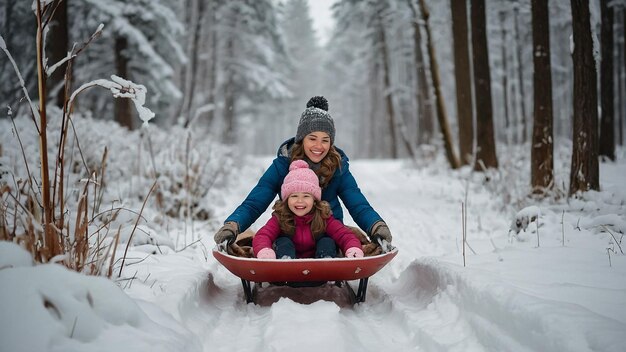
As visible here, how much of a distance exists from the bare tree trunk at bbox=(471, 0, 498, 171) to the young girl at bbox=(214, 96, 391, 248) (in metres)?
6.11

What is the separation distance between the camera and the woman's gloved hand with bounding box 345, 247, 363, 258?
262 cm

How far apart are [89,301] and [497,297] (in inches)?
69.5

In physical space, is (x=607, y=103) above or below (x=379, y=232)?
above

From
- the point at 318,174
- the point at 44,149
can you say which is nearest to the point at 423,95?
the point at 318,174

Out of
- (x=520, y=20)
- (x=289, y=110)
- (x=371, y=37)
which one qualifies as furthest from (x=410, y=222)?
(x=289, y=110)

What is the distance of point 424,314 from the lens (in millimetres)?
2297

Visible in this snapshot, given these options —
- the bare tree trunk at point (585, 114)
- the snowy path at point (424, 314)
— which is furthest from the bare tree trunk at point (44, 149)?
the bare tree trunk at point (585, 114)

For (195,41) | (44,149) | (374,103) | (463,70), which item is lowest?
(44,149)

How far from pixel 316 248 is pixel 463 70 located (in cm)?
826

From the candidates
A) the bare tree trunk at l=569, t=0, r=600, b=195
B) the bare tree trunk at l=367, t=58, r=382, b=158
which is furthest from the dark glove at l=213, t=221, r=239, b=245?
the bare tree trunk at l=367, t=58, r=382, b=158

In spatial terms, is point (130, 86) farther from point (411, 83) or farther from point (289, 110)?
point (289, 110)

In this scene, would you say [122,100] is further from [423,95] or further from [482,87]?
Result: [423,95]

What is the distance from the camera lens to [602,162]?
970cm

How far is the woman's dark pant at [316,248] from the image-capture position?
9.11 ft
